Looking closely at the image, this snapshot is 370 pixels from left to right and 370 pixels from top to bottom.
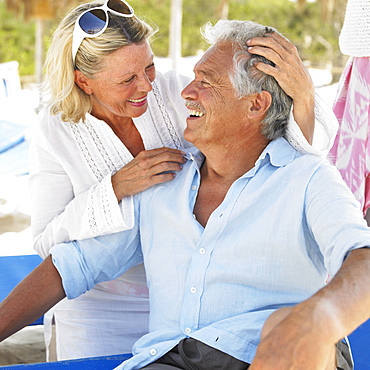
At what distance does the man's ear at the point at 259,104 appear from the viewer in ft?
6.98

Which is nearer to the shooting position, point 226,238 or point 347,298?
point 347,298

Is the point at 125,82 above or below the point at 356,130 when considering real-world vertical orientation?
above

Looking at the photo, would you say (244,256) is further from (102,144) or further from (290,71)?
(102,144)

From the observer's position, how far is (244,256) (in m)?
1.92

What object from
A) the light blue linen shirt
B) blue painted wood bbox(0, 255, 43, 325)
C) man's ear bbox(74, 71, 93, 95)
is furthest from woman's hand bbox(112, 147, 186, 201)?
blue painted wood bbox(0, 255, 43, 325)

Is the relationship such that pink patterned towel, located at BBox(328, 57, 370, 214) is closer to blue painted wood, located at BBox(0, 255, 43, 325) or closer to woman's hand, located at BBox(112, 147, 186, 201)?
woman's hand, located at BBox(112, 147, 186, 201)

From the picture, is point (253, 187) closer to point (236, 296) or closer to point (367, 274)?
point (236, 296)

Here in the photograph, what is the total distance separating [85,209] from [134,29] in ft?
2.46

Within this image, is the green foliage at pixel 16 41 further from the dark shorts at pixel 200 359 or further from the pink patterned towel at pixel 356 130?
the dark shorts at pixel 200 359

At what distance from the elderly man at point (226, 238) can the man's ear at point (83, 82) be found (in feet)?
1.51

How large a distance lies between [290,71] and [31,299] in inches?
48.4

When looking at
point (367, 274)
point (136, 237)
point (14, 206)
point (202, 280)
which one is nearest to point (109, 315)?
point (136, 237)

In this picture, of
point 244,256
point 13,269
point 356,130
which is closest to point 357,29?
point 356,130

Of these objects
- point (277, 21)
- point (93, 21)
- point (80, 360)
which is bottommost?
point (277, 21)
